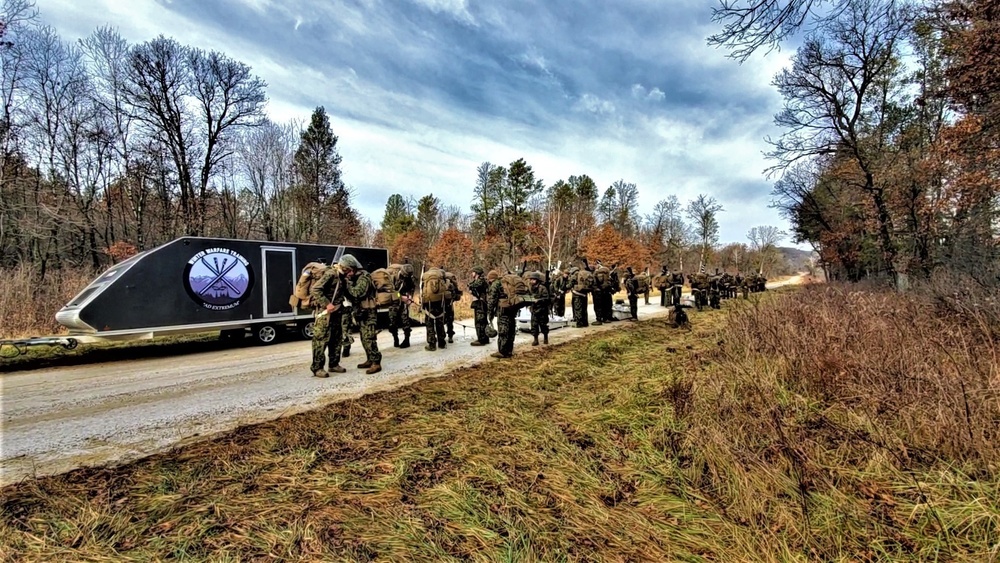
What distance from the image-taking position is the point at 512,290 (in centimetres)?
907

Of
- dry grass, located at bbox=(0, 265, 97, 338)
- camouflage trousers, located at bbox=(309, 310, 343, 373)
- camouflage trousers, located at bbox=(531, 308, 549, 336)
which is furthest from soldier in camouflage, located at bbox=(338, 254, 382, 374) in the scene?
dry grass, located at bbox=(0, 265, 97, 338)

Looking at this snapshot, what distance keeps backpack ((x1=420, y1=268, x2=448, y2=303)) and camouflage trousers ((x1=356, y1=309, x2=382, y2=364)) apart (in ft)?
6.33

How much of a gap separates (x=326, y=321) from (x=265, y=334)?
536 centimetres

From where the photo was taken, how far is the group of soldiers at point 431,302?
23.6ft

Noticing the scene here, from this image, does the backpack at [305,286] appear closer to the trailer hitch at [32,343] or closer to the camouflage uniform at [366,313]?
the camouflage uniform at [366,313]

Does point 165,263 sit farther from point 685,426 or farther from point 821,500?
point 821,500

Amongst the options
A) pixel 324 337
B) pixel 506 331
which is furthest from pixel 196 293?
pixel 506 331

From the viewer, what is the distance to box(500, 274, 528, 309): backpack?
29.3 feet

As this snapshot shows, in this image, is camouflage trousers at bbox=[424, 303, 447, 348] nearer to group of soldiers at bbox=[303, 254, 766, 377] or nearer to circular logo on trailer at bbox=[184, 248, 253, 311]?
group of soldiers at bbox=[303, 254, 766, 377]

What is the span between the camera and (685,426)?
156 inches

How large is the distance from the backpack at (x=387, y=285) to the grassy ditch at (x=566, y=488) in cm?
477

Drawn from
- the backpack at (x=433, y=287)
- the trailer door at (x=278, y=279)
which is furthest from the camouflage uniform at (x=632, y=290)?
the trailer door at (x=278, y=279)

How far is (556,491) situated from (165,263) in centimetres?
1051

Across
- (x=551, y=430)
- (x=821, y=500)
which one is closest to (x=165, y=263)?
(x=551, y=430)
